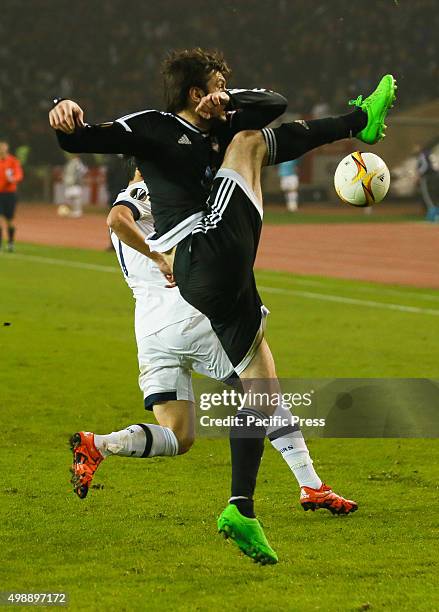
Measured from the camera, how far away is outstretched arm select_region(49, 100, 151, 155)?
190 inches

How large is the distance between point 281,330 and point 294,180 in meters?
26.0

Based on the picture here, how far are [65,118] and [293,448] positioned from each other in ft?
6.67

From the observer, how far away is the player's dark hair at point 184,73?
5.24m

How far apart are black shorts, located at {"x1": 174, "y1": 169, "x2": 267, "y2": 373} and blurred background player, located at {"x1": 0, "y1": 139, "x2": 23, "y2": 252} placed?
20.0 meters

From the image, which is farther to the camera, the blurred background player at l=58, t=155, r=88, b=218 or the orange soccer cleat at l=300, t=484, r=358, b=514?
the blurred background player at l=58, t=155, r=88, b=218

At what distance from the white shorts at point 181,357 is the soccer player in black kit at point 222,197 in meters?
0.71

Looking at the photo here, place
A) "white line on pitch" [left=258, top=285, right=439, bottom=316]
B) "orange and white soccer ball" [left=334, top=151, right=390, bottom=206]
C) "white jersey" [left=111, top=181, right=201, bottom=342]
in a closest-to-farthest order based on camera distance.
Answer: "orange and white soccer ball" [left=334, top=151, right=390, bottom=206]
"white jersey" [left=111, top=181, right=201, bottom=342]
"white line on pitch" [left=258, top=285, right=439, bottom=316]

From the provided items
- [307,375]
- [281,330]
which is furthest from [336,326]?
[307,375]

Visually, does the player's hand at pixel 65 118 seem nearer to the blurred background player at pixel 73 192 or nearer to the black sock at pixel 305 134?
the black sock at pixel 305 134

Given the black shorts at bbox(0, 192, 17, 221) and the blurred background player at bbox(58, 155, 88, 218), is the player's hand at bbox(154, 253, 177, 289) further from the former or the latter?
the blurred background player at bbox(58, 155, 88, 218)

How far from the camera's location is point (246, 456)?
5.21 m

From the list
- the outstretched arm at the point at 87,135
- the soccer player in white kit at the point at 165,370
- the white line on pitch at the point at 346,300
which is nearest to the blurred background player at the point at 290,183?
the white line on pitch at the point at 346,300

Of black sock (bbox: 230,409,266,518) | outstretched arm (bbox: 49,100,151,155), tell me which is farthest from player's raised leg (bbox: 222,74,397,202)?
black sock (bbox: 230,409,266,518)

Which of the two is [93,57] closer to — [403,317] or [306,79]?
[306,79]
